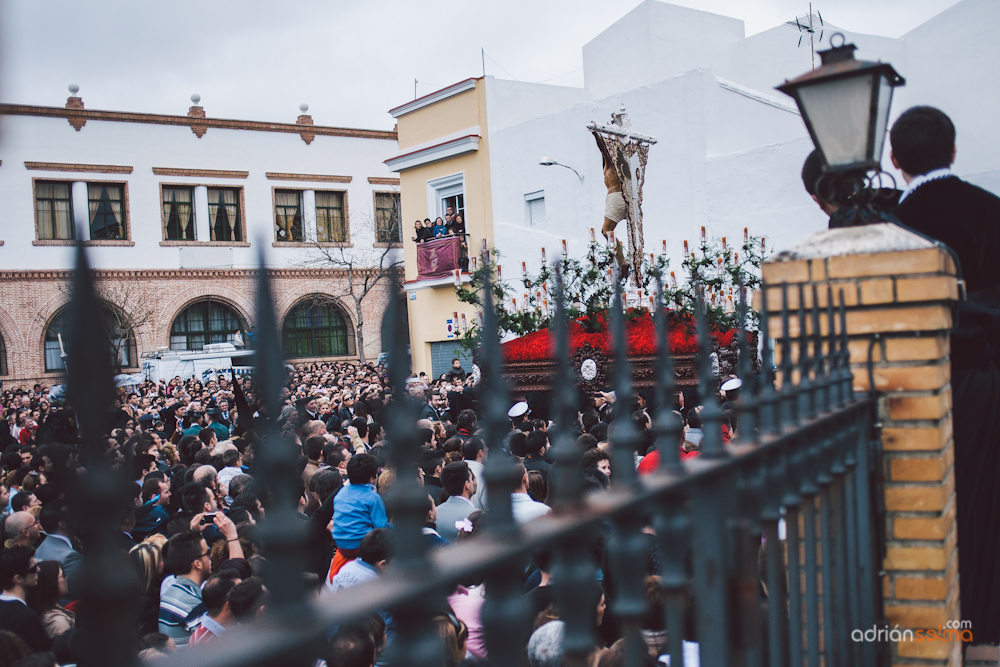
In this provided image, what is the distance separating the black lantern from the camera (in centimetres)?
274

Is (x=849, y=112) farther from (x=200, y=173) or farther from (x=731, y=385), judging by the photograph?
(x=200, y=173)

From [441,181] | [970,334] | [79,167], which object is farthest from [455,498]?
[79,167]

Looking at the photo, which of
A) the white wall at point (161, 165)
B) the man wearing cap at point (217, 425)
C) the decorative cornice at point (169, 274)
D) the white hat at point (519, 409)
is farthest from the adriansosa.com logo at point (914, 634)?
the white wall at point (161, 165)

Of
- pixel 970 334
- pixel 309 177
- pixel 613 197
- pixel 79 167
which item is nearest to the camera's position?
pixel 970 334

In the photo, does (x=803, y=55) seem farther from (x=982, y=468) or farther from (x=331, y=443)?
(x=982, y=468)

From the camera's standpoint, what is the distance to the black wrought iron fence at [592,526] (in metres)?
0.72

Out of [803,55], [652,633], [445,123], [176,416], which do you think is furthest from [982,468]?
[445,123]

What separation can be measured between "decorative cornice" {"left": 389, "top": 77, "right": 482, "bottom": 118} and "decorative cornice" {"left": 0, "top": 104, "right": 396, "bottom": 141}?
8.25 m

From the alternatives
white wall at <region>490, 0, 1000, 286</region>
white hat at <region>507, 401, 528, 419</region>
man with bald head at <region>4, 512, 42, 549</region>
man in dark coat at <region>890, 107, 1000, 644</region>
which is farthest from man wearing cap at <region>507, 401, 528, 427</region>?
white wall at <region>490, 0, 1000, 286</region>

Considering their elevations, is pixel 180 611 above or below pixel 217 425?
below

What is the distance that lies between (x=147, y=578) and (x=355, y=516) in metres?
1.18

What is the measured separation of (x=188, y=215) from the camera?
30031 millimetres

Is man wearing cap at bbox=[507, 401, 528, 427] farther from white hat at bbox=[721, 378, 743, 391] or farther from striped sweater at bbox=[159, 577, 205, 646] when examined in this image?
striped sweater at bbox=[159, 577, 205, 646]

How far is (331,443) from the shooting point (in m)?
6.87
